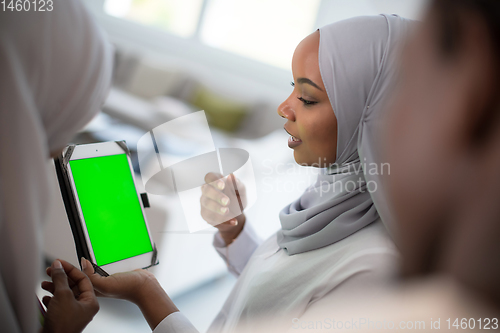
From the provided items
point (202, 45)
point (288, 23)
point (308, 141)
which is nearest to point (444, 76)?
point (308, 141)

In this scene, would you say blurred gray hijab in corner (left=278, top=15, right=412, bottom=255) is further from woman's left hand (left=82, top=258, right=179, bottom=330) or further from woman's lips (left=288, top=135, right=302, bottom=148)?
woman's left hand (left=82, top=258, right=179, bottom=330)

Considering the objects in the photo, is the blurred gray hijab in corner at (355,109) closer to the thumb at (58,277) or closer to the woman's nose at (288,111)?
the woman's nose at (288,111)

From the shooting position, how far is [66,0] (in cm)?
20

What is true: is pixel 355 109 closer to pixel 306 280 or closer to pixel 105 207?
pixel 306 280

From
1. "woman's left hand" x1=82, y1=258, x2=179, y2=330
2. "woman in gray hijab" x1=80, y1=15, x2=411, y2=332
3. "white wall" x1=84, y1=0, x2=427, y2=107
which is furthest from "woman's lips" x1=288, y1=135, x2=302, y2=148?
"white wall" x1=84, y1=0, x2=427, y2=107

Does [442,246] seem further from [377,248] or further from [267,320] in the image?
[267,320]

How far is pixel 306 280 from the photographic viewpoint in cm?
42

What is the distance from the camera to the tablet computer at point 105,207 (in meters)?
0.35

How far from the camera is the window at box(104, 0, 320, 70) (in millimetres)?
968

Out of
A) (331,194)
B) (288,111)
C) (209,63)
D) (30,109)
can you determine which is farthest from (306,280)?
(209,63)

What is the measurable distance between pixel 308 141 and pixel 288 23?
78 centimetres

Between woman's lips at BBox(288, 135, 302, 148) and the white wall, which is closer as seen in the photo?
woman's lips at BBox(288, 135, 302, 148)

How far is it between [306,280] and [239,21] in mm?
1151

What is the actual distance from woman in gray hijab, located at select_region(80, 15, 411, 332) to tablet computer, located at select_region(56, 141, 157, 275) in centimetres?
3
